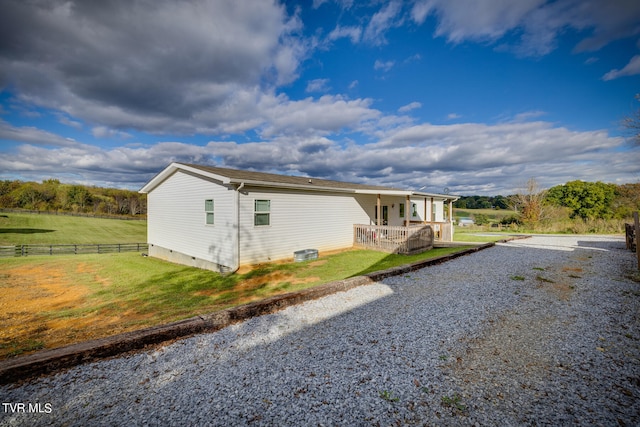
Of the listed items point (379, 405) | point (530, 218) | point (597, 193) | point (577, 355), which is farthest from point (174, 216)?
point (597, 193)

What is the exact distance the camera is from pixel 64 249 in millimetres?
21094

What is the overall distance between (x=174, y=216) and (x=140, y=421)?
12.5 m

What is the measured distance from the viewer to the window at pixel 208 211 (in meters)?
11.0

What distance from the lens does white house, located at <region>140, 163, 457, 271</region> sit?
1015cm

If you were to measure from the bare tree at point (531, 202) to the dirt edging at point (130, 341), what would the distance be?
29.6m

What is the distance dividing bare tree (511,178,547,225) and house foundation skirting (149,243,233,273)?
29538 mm

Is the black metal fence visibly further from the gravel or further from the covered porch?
the gravel

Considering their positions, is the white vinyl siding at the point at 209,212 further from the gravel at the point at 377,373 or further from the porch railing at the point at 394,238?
the porch railing at the point at 394,238

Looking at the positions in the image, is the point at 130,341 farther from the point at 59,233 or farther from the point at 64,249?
the point at 59,233

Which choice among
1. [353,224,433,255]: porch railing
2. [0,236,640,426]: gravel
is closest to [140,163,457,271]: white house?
[353,224,433,255]: porch railing

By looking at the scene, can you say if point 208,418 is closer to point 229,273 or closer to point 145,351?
point 145,351

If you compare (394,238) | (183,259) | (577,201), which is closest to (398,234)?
(394,238)

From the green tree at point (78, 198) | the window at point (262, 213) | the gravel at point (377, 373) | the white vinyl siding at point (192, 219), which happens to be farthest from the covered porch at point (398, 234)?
the green tree at point (78, 198)

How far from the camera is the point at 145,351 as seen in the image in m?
3.57
